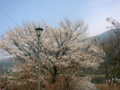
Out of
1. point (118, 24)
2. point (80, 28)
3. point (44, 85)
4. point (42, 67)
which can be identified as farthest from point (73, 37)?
point (44, 85)

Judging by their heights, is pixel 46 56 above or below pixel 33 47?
below

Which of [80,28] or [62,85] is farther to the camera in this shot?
[80,28]

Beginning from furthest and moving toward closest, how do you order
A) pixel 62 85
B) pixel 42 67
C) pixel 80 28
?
pixel 80 28 → pixel 42 67 → pixel 62 85

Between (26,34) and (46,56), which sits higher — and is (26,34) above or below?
above

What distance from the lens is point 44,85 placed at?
1005cm

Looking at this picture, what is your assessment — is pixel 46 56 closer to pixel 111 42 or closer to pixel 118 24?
pixel 118 24

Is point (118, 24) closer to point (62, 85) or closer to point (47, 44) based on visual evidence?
point (62, 85)

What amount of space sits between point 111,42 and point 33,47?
1171 centimetres

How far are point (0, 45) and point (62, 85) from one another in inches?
320

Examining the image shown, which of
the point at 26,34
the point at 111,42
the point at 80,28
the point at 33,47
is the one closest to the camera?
the point at 33,47

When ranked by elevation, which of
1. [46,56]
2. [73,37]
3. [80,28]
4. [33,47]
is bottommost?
[46,56]

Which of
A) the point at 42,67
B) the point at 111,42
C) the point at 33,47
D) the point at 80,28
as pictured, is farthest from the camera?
the point at 111,42

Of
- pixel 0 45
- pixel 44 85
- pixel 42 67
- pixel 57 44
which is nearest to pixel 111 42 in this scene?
pixel 57 44

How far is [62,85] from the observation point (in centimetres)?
991
